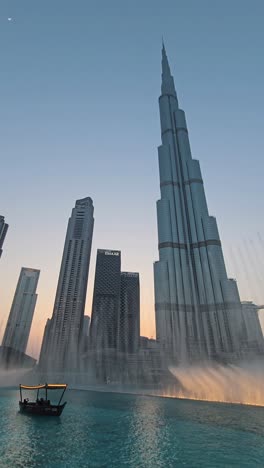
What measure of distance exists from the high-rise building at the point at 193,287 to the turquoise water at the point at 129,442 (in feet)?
354

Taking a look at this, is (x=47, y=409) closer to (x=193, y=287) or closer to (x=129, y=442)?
(x=129, y=442)

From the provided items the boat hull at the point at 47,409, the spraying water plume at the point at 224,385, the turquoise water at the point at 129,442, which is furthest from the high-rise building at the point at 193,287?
the boat hull at the point at 47,409

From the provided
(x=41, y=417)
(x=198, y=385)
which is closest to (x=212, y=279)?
(x=198, y=385)

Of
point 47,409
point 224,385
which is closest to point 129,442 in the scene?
point 47,409

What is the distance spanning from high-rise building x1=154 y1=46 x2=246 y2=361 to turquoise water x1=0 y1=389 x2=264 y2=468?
108033 millimetres

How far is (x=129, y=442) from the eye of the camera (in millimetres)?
34812

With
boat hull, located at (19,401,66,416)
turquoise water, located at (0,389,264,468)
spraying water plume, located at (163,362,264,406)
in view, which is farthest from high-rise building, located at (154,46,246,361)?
boat hull, located at (19,401,66,416)

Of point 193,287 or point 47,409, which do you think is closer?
point 47,409

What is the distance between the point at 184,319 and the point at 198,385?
54397mm

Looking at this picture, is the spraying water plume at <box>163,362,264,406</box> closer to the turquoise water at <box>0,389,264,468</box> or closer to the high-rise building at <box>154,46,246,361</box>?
the high-rise building at <box>154,46,246,361</box>

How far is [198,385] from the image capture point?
110m

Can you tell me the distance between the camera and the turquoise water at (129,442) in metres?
27.2

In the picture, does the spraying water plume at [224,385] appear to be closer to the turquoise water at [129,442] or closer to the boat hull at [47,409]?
the turquoise water at [129,442]

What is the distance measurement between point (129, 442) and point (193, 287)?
145355mm
